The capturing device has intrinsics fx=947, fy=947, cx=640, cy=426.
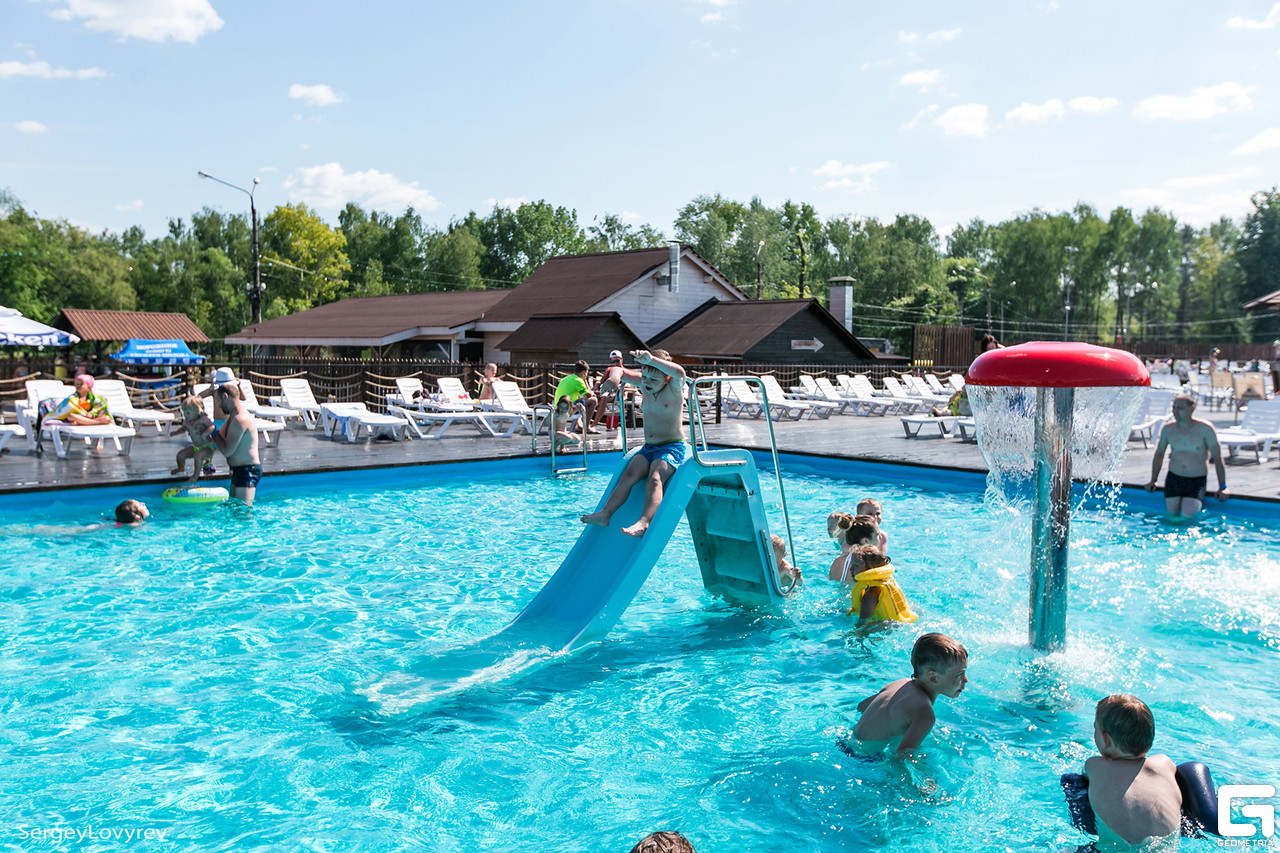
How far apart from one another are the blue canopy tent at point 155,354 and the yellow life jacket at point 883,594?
28.9m

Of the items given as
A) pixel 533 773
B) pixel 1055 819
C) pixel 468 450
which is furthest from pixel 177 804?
pixel 468 450

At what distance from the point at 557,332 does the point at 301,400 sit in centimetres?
1110

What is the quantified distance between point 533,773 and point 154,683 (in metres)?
2.56

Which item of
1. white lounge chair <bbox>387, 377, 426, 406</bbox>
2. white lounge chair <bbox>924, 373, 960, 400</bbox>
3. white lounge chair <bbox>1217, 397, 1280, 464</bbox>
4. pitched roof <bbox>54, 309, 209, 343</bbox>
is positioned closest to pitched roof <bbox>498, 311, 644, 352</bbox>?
white lounge chair <bbox>387, 377, 426, 406</bbox>

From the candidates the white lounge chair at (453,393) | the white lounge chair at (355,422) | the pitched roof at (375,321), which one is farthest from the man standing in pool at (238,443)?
the pitched roof at (375,321)

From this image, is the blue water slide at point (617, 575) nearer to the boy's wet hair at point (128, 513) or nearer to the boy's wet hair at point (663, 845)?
the boy's wet hair at point (663, 845)

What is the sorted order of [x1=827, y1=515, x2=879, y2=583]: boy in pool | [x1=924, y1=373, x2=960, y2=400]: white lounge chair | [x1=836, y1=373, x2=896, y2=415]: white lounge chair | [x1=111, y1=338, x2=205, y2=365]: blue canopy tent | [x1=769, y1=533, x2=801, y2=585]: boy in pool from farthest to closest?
[x1=111, y1=338, x2=205, y2=365]: blue canopy tent, [x1=924, y1=373, x2=960, y2=400]: white lounge chair, [x1=836, y1=373, x2=896, y2=415]: white lounge chair, [x1=769, y1=533, x2=801, y2=585]: boy in pool, [x1=827, y1=515, x2=879, y2=583]: boy in pool

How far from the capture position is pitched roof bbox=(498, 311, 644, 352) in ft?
89.9

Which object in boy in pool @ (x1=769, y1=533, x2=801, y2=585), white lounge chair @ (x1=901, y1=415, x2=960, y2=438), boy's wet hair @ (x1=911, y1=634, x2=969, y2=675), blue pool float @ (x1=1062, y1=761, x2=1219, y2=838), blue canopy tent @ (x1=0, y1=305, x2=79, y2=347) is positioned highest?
blue canopy tent @ (x1=0, y1=305, x2=79, y2=347)

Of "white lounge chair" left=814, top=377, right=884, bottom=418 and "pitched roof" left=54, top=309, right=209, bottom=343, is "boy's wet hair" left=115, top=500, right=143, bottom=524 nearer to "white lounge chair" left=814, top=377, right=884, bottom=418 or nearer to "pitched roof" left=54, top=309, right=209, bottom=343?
"white lounge chair" left=814, top=377, right=884, bottom=418

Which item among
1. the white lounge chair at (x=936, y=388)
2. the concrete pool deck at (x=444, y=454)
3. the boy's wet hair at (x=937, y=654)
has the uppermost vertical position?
the white lounge chair at (x=936, y=388)

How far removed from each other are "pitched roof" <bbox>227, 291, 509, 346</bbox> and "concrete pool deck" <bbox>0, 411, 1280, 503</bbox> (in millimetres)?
14567

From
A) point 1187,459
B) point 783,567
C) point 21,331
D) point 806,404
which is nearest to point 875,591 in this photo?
point 783,567

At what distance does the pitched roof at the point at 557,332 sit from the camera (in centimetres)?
2741
